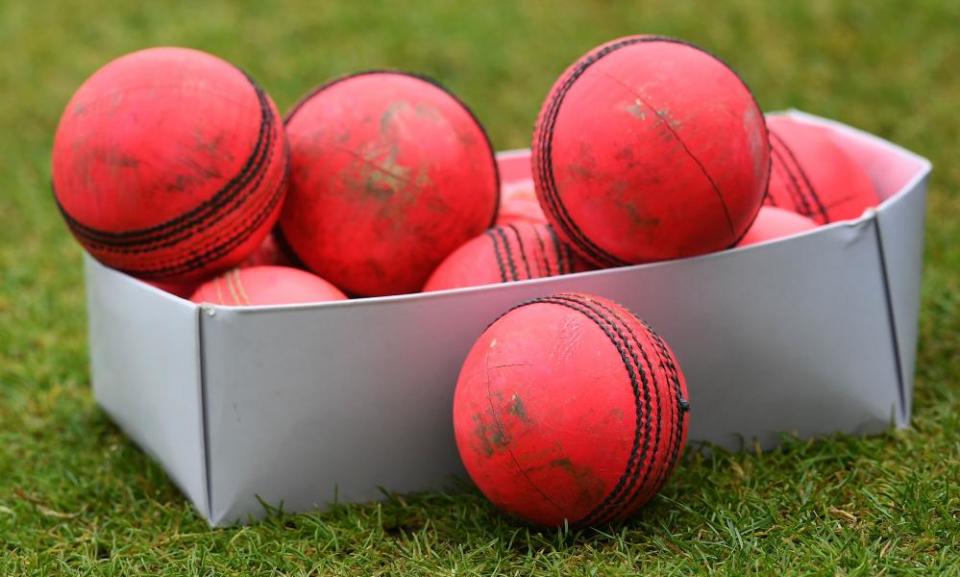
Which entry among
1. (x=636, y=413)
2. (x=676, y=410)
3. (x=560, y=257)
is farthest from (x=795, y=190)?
(x=636, y=413)

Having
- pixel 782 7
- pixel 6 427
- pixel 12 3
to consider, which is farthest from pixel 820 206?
pixel 12 3

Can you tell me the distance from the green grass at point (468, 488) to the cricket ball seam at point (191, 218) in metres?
0.70

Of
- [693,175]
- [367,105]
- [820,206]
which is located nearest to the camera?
[693,175]

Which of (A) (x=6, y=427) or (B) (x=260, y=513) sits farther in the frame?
(A) (x=6, y=427)

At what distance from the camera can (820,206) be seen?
380 centimetres

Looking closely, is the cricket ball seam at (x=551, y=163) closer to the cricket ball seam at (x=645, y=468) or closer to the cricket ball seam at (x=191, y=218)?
the cricket ball seam at (x=645, y=468)

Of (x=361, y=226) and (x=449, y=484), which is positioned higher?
(x=361, y=226)

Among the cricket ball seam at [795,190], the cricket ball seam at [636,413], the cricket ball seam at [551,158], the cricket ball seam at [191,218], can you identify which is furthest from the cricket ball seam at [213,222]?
the cricket ball seam at [795,190]

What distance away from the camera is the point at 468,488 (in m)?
3.27

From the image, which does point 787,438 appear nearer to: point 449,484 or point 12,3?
point 449,484

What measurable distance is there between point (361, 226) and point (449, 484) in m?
0.78

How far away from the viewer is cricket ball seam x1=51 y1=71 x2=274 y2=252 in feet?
10.6

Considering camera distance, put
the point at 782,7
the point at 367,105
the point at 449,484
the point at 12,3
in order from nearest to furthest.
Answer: the point at 449,484
the point at 367,105
the point at 782,7
the point at 12,3

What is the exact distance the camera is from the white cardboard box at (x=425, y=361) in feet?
10.00
